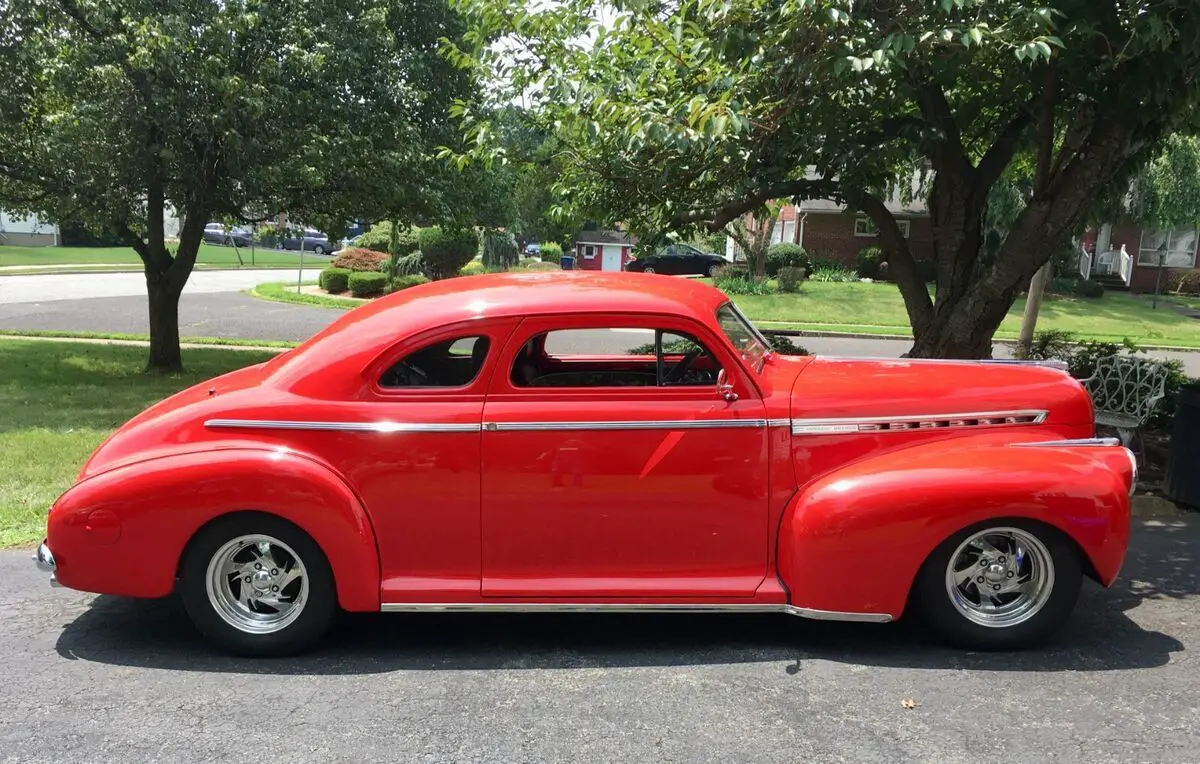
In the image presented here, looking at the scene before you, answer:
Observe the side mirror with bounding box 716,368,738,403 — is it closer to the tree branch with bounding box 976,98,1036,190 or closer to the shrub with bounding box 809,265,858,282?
the tree branch with bounding box 976,98,1036,190

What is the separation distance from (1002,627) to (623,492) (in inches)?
71.8

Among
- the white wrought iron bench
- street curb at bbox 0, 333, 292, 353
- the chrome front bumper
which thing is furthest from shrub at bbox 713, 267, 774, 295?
the chrome front bumper

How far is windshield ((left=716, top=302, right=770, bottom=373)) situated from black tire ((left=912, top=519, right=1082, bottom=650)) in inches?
46.6

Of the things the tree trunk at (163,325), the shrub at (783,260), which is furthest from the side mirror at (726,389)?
the shrub at (783,260)

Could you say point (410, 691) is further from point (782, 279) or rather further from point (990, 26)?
point (782, 279)

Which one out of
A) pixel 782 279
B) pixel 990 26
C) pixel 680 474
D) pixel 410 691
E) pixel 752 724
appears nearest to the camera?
pixel 752 724

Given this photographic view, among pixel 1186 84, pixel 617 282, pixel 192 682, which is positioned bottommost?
pixel 192 682

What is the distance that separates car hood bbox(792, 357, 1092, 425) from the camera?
395 cm

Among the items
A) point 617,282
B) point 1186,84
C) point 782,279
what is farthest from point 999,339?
point 617,282

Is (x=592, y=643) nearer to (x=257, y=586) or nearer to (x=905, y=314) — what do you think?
(x=257, y=586)

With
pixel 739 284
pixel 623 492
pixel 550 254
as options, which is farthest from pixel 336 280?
pixel 623 492

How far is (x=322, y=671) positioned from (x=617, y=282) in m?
2.29

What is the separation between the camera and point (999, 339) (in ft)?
60.6

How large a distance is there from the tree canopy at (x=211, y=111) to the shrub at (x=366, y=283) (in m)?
15.2
